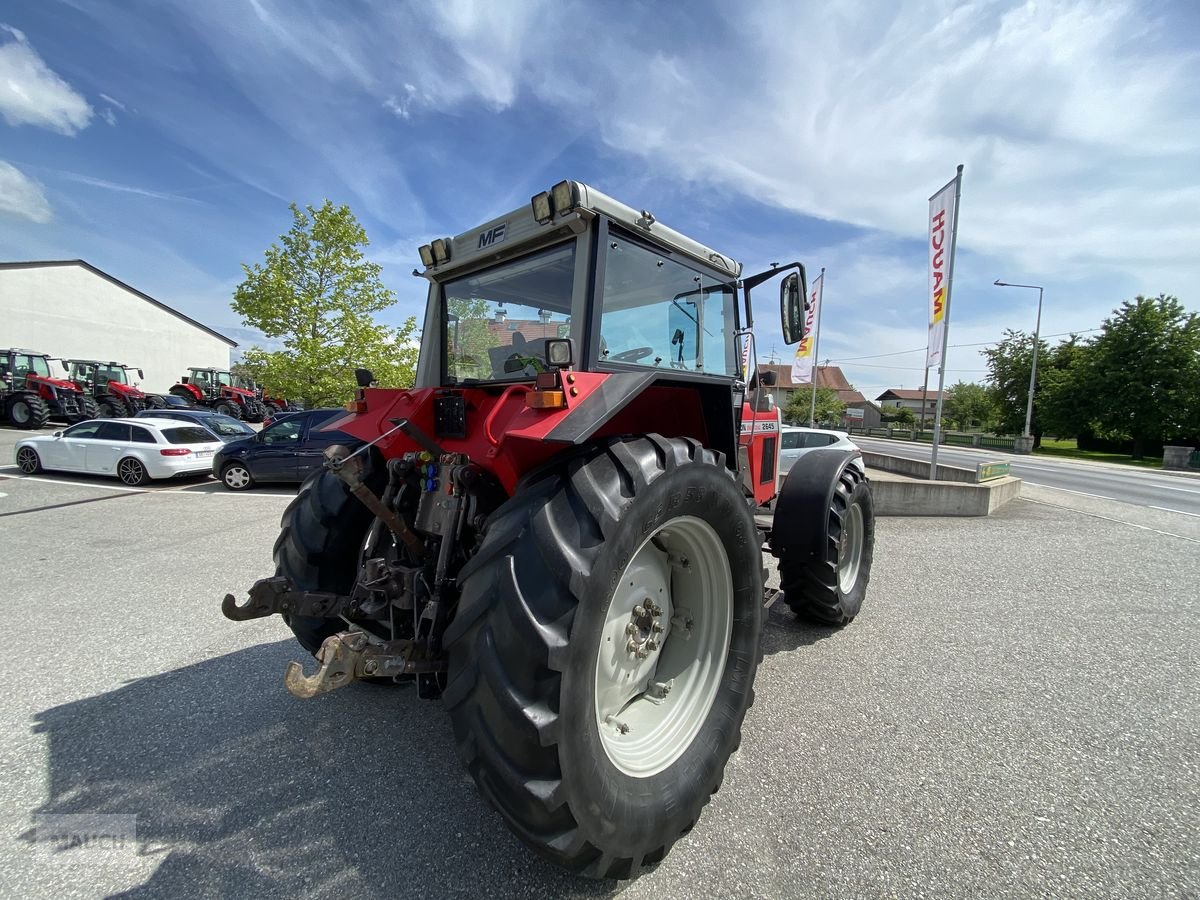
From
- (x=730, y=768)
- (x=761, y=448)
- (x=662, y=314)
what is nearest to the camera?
(x=730, y=768)

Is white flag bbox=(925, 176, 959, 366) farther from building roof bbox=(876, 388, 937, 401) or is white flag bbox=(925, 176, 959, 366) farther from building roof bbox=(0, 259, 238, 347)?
building roof bbox=(876, 388, 937, 401)

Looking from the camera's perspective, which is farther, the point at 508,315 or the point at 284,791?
the point at 508,315

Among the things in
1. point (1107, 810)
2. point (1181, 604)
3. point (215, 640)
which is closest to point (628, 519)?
point (1107, 810)

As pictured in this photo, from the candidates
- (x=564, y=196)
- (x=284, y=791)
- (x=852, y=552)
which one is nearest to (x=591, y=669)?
(x=284, y=791)

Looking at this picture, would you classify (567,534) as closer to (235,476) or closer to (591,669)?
(591,669)

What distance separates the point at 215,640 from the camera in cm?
Result: 342

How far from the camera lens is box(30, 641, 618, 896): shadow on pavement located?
5.65 ft

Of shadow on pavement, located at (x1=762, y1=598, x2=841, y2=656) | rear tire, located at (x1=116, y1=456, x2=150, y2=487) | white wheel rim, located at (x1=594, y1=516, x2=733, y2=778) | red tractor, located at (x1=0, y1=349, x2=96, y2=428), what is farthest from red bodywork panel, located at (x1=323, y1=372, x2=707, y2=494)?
red tractor, located at (x1=0, y1=349, x2=96, y2=428)

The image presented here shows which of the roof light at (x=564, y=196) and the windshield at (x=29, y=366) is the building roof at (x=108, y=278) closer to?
Answer: the windshield at (x=29, y=366)

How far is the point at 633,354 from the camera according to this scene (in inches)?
102

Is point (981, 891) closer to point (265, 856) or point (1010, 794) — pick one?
point (1010, 794)

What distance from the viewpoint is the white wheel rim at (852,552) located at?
398 cm

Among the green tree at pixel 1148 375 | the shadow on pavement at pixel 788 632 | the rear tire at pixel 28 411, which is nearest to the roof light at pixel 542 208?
the shadow on pavement at pixel 788 632

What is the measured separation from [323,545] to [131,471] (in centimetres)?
1015
